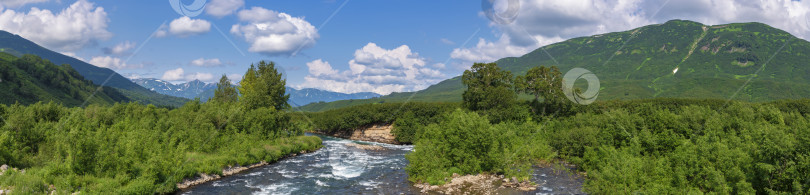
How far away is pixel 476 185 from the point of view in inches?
1373

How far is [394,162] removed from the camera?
55.6 meters

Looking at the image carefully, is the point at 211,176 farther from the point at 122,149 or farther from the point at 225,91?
the point at 225,91

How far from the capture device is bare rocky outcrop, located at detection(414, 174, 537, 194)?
3328 centimetres

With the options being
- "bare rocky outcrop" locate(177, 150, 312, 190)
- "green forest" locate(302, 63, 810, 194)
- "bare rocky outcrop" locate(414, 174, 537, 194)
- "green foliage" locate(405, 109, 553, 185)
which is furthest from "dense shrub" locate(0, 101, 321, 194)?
"bare rocky outcrop" locate(414, 174, 537, 194)

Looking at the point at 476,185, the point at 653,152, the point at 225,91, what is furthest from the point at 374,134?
the point at 653,152

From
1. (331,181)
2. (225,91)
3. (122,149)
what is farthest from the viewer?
(225,91)

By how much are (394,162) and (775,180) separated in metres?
41.4

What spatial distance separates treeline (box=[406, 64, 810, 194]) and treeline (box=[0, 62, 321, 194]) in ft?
74.4

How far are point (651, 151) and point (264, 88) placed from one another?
66177mm

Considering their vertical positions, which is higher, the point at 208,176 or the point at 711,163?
the point at 711,163

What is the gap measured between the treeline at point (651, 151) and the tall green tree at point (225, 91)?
7231cm

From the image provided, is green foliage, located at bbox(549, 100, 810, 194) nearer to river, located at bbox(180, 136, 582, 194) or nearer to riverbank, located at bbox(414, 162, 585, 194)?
riverbank, located at bbox(414, 162, 585, 194)

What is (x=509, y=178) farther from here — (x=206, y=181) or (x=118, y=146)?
(x=118, y=146)

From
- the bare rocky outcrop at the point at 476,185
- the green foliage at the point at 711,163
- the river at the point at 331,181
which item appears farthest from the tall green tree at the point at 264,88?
the green foliage at the point at 711,163
